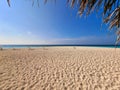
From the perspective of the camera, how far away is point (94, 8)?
161 cm

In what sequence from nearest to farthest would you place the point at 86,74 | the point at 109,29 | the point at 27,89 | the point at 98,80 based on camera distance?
1. the point at 109,29
2. the point at 27,89
3. the point at 98,80
4. the point at 86,74

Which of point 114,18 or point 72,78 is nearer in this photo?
point 114,18

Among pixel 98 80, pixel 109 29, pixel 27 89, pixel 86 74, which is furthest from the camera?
pixel 86 74

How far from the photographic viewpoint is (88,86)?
376cm

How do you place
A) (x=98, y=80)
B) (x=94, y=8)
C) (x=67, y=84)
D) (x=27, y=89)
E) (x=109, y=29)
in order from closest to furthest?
(x=94, y=8) → (x=109, y=29) → (x=27, y=89) → (x=67, y=84) → (x=98, y=80)

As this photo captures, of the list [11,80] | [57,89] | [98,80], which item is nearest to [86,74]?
[98,80]

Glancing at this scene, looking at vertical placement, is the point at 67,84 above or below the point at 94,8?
below

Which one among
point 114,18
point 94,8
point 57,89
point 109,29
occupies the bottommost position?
point 57,89

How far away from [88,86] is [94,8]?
9.97 ft

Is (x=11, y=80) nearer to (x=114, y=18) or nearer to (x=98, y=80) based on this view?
(x=98, y=80)

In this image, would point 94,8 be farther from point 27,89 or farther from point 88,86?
point 27,89

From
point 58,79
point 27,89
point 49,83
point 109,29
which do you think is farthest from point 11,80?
point 109,29

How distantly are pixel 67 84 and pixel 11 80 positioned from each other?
2298 millimetres

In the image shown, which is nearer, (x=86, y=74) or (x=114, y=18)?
(x=114, y=18)
